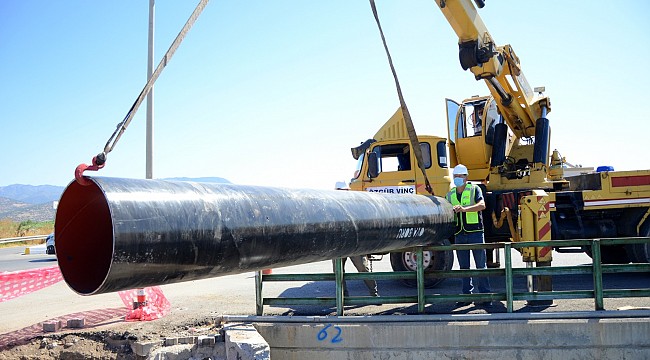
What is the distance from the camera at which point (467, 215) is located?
257 inches

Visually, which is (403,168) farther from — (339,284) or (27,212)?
(27,212)

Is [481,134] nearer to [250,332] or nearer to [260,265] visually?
[250,332]

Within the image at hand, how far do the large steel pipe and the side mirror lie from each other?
4.84m

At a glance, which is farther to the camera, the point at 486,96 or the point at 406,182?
the point at 486,96

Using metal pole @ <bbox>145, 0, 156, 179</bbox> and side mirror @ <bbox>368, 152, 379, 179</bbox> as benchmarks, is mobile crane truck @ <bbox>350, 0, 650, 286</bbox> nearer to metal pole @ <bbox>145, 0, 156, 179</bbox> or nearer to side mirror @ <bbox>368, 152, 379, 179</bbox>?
side mirror @ <bbox>368, 152, 379, 179</bbox>

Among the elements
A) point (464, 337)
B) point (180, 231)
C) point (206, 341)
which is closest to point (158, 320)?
point (206, 341)

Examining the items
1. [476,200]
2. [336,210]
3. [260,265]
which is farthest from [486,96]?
[260,265]

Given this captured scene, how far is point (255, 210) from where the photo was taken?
117 inches

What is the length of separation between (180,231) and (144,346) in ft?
10.4

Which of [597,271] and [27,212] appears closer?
[597,271]

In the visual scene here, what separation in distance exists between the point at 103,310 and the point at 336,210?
488 centimetres

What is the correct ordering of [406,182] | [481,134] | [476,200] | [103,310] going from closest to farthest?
[476,200] < [103,310] < [406,182] < [481,134]

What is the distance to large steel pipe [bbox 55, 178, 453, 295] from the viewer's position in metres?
2.42

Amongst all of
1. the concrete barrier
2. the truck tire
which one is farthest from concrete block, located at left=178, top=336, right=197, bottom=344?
the truck tire
